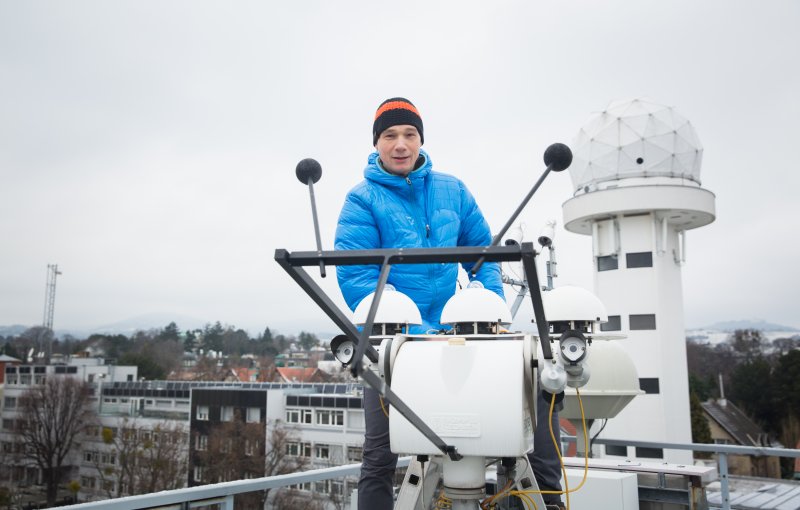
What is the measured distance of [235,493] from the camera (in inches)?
114

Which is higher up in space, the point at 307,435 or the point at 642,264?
the point at 642,264

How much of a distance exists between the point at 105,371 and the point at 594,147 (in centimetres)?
4995

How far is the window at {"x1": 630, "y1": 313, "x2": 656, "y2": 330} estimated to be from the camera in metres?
20.7

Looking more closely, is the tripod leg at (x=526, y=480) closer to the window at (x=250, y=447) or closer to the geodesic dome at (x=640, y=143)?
the geodesic dome at (x=640, y=143)

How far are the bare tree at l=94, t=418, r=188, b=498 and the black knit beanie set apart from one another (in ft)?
106

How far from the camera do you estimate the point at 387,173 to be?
2670 millimetres

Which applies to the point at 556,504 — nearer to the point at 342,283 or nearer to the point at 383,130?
the point at 342,283

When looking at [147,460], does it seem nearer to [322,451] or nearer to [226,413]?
[226,413]

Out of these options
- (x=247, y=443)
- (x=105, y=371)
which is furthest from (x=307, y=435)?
(x=105, y=371)

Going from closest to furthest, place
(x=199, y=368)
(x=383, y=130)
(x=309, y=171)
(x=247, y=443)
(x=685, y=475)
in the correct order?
(x=309, y=171)
(x=383, y=130)
(x=685, y=475)
(x=247, y=443)
(x=199, y=368)

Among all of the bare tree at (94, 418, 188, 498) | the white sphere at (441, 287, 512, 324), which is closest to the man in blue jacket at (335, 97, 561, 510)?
the white sphere at (441, 287, 512, 324)

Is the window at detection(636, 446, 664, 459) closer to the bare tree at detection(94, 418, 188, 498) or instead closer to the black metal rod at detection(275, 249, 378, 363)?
the black metal rod at detection(275, 249, 378, 363)

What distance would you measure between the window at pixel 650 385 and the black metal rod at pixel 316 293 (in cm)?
2091

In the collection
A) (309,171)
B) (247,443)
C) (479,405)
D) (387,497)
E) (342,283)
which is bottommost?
(247,443)
